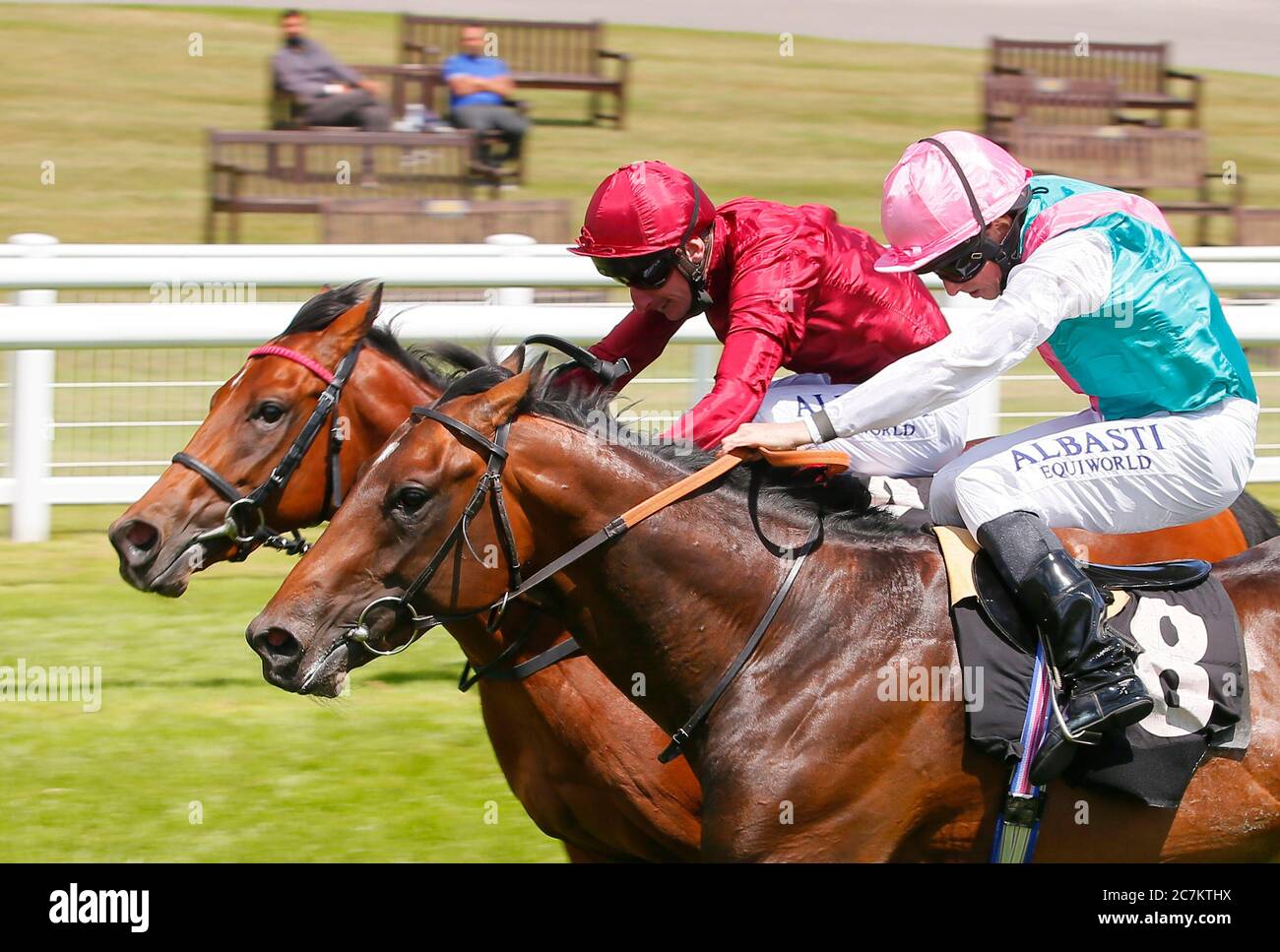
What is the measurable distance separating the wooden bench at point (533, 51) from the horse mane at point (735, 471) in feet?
43.2

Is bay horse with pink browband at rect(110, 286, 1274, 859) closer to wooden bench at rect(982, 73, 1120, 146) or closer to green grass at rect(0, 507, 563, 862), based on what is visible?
green grass at rect(0, 507, 563, 862)

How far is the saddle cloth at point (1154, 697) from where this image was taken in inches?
128

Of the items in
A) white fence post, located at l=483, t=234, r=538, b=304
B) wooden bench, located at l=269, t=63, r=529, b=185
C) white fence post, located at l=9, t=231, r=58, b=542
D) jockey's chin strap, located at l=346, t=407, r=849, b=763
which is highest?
wooden bench, located at l=269, t=63, r=529, b=185

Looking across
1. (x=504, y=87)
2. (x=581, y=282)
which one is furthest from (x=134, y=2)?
(x=581, y=282)

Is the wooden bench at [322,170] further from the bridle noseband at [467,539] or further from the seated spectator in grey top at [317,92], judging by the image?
the bridle noseband at [467,539]

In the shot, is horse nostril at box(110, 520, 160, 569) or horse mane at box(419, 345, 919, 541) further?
horse nostril at box(110, 520, 160, 569)

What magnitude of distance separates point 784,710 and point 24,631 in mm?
3802

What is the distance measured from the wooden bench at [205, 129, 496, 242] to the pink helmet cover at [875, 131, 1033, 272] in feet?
30.9

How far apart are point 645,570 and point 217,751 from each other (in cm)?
237

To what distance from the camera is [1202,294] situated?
357 cm

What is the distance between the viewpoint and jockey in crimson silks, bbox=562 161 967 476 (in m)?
3.84

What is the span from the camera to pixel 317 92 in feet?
44.5

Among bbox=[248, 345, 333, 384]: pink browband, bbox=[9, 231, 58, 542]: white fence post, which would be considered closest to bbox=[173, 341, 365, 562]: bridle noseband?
bbox=[248, 345, 333, 384]: pink browband

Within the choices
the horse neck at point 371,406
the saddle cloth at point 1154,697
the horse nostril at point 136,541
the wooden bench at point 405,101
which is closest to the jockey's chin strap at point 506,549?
the saddle cloth at point 1154,697
